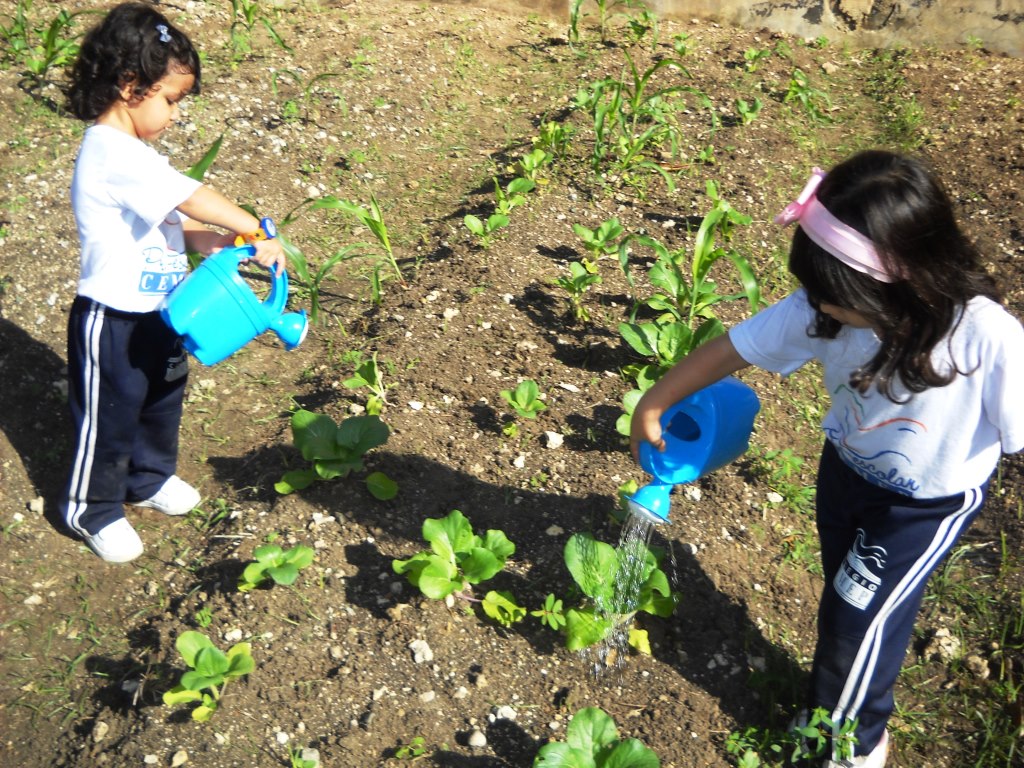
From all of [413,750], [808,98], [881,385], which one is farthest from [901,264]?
[808,98]

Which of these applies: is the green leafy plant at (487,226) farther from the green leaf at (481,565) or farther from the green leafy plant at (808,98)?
the green leafy plant at (808,98)

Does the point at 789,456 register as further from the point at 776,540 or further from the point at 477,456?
the point at 477,456

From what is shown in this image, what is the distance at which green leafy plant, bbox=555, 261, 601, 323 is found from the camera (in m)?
3.18

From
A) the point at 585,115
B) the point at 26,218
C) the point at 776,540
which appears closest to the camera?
the point at 776,540

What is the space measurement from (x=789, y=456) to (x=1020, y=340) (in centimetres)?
120

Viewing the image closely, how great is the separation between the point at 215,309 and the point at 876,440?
144cm

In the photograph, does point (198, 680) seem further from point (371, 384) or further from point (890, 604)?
point (890, 604)

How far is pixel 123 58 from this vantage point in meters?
2.19

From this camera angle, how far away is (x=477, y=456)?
2762mm

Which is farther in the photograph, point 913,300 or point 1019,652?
point 1019,652

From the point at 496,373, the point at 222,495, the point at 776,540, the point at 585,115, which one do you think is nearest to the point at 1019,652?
the point at 776,540

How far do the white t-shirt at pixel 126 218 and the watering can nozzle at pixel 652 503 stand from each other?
4.04ft

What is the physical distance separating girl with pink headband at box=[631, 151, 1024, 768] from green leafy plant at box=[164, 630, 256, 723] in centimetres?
101

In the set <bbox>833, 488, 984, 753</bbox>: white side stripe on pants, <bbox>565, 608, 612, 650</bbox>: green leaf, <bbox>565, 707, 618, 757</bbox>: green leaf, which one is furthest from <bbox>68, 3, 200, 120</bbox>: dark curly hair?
<bbox>833, 488, 984, 753</bbox>: white side stripe on pants
